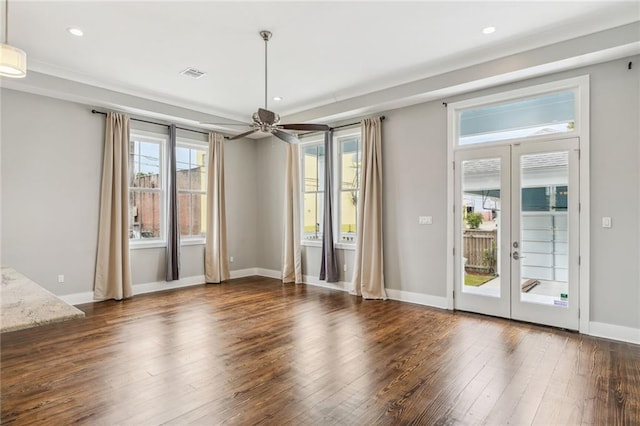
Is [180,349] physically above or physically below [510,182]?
below

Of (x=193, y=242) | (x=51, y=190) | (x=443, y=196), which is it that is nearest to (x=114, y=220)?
(x=51, y=190)

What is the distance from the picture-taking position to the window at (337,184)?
6.46 metres

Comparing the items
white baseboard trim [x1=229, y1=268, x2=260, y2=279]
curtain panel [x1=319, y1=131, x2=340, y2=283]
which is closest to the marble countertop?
curtain panel [x1=319, y1=131, x2=340, y2=283]

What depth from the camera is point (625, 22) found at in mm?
3531

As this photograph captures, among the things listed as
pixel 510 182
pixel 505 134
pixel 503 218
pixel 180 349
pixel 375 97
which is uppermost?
pixel 375 97

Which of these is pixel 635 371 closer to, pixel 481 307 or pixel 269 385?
pixel 481 307

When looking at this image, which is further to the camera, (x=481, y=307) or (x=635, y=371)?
(x=481, y=307)

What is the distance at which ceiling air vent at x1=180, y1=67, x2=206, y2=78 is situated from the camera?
15.7ft

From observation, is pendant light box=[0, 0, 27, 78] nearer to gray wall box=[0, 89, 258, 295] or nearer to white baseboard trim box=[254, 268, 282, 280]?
gray wall box=[0, 89, 258, 295]

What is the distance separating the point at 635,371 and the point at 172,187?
6.57m

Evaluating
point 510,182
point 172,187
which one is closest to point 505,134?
point 510,182

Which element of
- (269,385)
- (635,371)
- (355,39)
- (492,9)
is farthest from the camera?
(355,39)

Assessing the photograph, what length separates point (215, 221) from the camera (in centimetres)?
705

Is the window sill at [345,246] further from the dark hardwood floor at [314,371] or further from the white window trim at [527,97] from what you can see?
the white window trim at [527,97]
